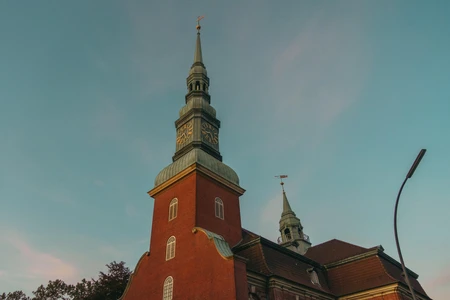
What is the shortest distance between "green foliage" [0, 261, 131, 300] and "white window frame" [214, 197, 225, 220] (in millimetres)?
18959

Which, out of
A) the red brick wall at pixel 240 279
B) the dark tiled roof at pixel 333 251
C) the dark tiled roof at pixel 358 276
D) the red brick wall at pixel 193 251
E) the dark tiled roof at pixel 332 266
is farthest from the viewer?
the dark tiled roof at pixel 333 251

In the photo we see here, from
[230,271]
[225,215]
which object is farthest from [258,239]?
[230,271]

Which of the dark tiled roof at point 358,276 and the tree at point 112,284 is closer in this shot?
the dark tiled roof at point 358,276

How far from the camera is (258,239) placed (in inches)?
1077

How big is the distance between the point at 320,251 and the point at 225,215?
14993mm

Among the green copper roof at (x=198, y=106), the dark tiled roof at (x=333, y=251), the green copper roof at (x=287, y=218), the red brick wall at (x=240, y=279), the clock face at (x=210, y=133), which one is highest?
the green copper roof at (x=287, y=218)

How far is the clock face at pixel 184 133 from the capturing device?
3434 centimetres

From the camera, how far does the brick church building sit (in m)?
23.5

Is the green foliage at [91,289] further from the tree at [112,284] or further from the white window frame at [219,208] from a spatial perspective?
the white window frame at [219,208]

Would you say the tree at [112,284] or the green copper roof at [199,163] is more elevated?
the green copper roof at [199,163]

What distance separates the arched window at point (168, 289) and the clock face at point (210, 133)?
43.9ft

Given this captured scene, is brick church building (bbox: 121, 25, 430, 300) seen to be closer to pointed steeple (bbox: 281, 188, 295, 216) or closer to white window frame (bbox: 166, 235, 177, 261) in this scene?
white window frame (bbox: 166, 235, 177, 261)

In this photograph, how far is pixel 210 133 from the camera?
35.0 meters

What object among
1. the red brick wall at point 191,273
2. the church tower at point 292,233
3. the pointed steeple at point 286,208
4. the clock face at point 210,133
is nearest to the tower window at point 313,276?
the red brick wall at point 191,273
